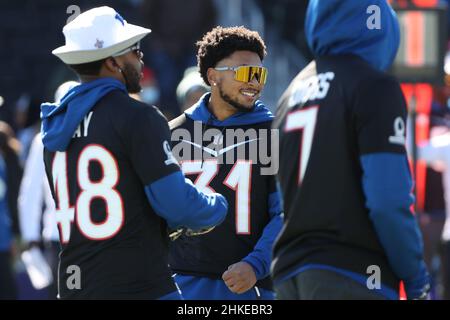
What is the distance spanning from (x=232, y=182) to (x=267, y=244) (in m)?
0.39

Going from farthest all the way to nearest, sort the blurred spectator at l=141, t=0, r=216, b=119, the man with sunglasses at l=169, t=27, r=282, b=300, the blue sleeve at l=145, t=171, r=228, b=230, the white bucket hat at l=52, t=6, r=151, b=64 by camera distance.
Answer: the blurred spectator at l=141, t=0, r=216, b=119 < the man with sunglasses at l=169, t=27, r=282, b=300 < the white bucket hat at l=52, t=6, r=151, b=64 < the blue sleeve at l=145, t=171, r=228, b=230

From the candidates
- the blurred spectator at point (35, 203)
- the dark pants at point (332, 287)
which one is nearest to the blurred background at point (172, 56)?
the blurred spectator at point (35, 203)

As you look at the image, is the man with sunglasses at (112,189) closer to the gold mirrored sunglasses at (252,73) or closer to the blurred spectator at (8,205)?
the gold mirrored sunglasses at (252,73)

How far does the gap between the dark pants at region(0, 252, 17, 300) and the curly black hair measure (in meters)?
3.32

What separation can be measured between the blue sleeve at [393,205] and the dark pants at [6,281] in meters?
5.23

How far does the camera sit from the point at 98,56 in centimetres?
494

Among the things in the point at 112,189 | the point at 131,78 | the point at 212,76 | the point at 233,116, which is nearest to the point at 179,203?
the point at 112,189

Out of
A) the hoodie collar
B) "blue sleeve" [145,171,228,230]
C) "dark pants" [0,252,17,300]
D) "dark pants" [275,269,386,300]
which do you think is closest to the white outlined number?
"blue sleeve" [145,171,228,230]

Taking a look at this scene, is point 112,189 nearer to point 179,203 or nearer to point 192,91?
point 179,203

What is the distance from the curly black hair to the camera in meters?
6.18

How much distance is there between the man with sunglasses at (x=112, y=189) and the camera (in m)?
4.74

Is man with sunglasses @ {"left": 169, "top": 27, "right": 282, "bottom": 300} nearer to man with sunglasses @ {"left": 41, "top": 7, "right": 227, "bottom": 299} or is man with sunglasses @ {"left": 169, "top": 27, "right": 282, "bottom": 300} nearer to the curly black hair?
the curly black hair
